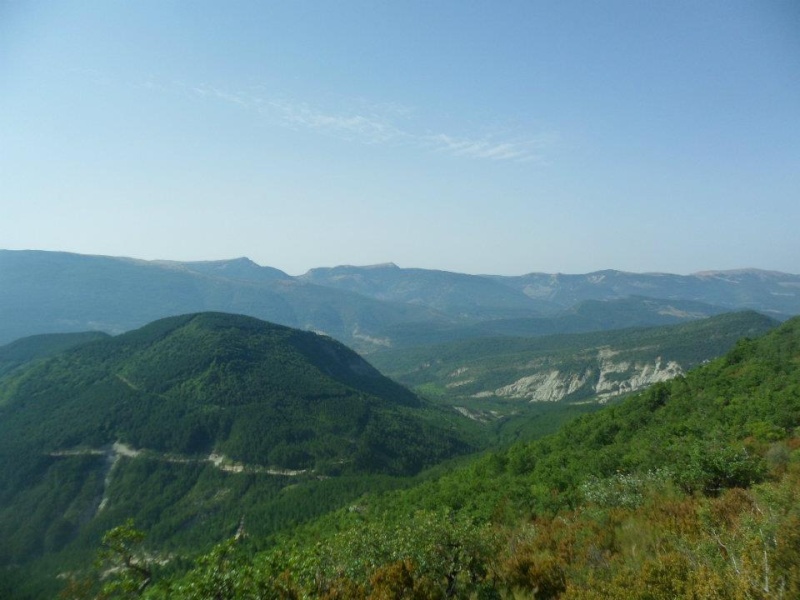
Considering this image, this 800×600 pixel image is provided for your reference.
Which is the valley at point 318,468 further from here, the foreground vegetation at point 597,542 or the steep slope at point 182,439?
the steep slope at point 182,439

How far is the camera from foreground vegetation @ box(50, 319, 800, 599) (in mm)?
15883

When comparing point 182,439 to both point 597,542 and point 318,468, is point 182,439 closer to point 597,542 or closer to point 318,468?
point 318,468

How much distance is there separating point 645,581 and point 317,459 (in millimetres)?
127714

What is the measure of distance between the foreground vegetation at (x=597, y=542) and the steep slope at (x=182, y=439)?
75497 mm

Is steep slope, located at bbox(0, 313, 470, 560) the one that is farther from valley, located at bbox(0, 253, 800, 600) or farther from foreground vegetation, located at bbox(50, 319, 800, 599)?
foreground vegetation, located at bbox(50, 319, 800, 599)

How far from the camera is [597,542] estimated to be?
74.9 feet

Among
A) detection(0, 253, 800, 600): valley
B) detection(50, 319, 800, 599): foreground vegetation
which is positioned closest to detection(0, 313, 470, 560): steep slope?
detection(0, 253, 800, 600): valley

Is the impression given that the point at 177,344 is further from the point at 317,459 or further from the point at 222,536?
the point at 222,536

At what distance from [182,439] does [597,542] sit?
463ft

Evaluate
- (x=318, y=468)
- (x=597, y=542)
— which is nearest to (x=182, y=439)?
(x=318, y=468)

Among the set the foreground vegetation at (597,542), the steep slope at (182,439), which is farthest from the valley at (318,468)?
the steep slope at (182,439)

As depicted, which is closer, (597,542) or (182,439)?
(597,542)

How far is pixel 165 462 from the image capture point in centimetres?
12900

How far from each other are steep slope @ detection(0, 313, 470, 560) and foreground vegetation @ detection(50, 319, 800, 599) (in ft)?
248
